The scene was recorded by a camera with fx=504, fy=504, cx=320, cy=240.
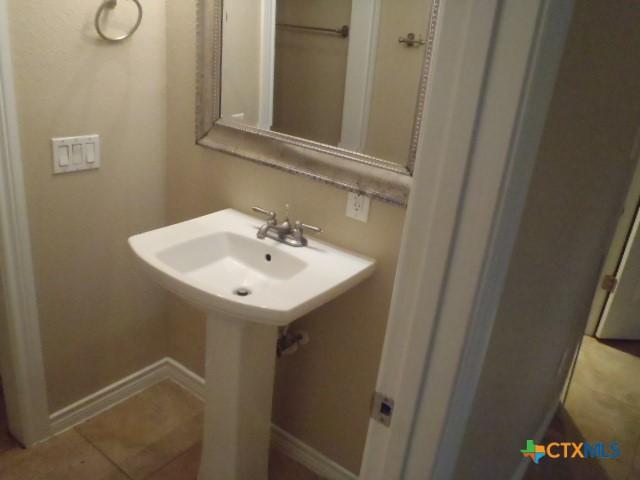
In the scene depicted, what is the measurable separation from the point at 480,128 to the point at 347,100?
95 cm

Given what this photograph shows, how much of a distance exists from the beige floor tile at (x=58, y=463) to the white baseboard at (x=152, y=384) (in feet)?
0.28

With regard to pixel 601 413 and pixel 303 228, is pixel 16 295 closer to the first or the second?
pixel 303 228

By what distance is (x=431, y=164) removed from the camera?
0.64 m

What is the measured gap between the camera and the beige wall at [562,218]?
78cm

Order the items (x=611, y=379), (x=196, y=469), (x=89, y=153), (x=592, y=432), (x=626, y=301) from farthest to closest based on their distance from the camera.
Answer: (x=626, y=301), (x=611, y=379), (x=592, y=432), (x=196, y=469), (x=89, y=153)

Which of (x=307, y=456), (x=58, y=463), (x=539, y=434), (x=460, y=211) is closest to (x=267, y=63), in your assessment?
(x=460, y=211)

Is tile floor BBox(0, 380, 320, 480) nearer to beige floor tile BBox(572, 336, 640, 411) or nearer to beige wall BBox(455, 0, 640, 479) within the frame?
beige wall BBox(455, 0, 640, 479)

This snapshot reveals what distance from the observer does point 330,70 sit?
1520 millimetres

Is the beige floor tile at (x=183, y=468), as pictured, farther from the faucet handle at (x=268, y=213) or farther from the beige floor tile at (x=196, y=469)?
the faucet handle at (x=268, y=213)

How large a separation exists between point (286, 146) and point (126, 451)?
49.0 inches

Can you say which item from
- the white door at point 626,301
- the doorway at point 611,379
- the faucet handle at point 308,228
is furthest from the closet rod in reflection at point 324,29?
the white door at point 626,301

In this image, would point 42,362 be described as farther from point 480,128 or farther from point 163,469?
point 480,128

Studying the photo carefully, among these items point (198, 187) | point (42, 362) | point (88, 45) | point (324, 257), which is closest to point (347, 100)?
point (324, 257)

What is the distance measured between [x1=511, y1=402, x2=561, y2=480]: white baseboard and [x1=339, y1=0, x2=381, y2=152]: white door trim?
1.24m
